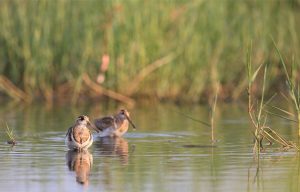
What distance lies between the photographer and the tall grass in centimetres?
1845

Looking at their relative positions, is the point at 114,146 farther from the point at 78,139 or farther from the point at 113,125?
the point at 113,125

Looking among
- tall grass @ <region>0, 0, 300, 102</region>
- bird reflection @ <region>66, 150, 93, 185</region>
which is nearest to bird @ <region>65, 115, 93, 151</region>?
bird reflection @ <region>66, 150, 93, 185</region>

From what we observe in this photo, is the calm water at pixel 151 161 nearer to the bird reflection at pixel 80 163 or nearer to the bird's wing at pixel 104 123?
the bird reflection at pixel 80 163

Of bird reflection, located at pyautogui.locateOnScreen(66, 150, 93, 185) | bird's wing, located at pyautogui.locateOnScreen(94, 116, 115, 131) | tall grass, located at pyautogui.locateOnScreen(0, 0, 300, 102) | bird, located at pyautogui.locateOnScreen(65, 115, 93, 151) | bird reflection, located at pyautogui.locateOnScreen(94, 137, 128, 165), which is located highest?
tall grass, located at pyautogui.locateOnScreen(0, 0, 300, 102)

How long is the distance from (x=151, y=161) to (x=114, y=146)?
1.82 meters

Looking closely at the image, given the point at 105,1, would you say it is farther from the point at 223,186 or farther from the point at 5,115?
the point at 223,186

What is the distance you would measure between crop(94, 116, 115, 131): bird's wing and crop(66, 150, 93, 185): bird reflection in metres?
2.31

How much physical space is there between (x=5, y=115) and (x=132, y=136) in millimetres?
3651

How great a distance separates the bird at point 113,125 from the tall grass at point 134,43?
14.6ft

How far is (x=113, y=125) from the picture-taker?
13.6 m

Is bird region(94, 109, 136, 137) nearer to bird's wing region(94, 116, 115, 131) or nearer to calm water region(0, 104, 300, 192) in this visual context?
bird's wing region(94, 116, 115, 131)

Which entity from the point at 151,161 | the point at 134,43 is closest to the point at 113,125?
the point at 151,161

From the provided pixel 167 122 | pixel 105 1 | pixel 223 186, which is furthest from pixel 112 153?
pixel 105 1

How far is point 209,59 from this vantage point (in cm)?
1894
